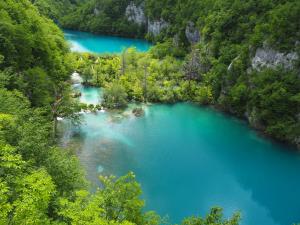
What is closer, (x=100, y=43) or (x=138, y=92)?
(x=138, y=92)

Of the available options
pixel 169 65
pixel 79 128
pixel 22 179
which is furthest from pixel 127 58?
pixel 22 179

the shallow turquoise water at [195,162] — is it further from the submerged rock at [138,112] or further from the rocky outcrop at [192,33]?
the rocky outcrop at [192,33]

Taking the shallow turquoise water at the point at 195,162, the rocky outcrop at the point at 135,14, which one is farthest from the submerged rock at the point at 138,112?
the rocky outcrop at the point at 135,14

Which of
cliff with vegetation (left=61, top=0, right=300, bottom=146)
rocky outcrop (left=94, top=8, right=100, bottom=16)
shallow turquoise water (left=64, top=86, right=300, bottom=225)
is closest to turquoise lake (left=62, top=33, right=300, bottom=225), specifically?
shallow turquoise water (left=64, top=86, right=300, bottom=225)

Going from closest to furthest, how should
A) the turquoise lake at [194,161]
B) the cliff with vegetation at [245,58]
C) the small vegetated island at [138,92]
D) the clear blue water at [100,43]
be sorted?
the small vegetated island at [138,92]
the turquoise lake at [194,161]
the cliff with vegetation at [245,58]
the clear blue water at [100,43]

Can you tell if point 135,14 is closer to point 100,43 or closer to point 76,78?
point 100,43

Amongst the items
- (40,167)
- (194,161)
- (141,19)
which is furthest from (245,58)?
(141,19)
